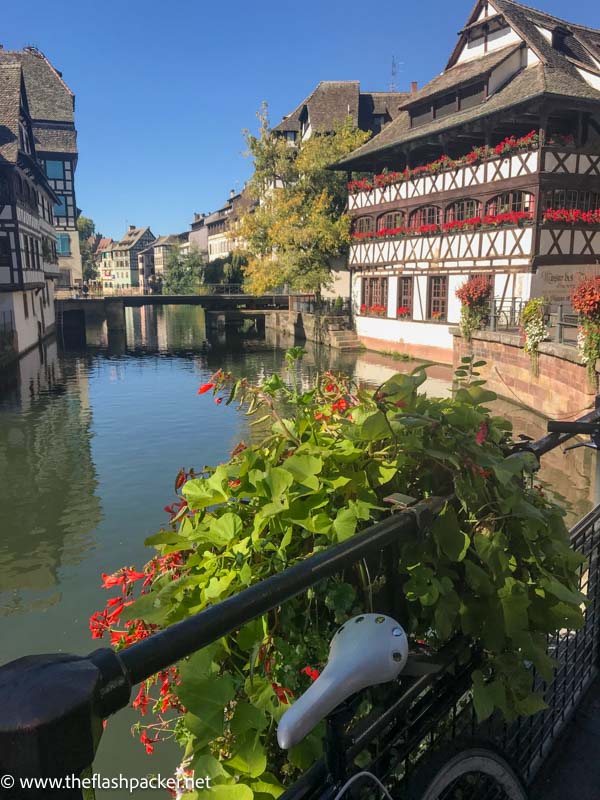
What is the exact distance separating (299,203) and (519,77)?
583 inches

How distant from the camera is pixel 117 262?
146 meters

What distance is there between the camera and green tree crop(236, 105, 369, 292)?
3581 cm

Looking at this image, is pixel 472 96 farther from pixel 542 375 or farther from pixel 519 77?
pixel 542 375

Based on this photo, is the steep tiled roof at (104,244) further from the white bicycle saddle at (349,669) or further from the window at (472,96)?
the white bicycle saddle at (349,669)

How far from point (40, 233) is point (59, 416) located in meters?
20.5

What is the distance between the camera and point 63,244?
58.5 metres

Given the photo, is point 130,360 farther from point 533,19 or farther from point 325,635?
point 325,635

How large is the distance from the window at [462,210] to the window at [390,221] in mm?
3711

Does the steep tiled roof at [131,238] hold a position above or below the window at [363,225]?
above

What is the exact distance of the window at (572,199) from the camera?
872 inches

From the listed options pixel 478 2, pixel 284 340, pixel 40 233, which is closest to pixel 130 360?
pixel 40 233

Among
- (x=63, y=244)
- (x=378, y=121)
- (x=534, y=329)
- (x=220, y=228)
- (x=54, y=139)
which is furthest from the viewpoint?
(x=220, y=228)

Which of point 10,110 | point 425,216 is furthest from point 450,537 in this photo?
point 10,110

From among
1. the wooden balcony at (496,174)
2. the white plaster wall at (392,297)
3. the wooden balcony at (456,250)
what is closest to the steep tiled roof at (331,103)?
the wooden balcony at (456,250)
